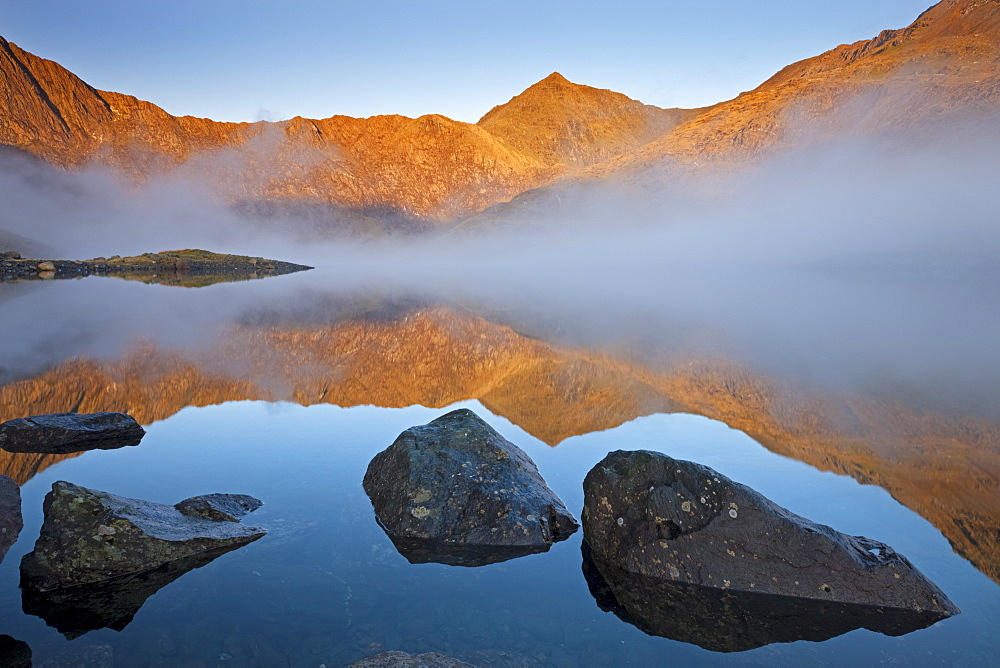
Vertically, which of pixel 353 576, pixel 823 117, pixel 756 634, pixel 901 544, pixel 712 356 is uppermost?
pixel 823 117

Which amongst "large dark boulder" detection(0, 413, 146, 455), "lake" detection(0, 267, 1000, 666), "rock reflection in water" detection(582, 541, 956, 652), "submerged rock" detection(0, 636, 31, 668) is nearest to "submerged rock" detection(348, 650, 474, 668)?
"lake" detection(0, 267, 1000, 666)

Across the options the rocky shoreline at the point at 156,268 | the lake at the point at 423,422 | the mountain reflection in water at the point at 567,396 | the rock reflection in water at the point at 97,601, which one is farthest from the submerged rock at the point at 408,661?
the rocky shoreline at the point at 156,268

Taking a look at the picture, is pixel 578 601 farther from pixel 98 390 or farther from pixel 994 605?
pixel 98 390

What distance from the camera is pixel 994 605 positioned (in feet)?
21.4

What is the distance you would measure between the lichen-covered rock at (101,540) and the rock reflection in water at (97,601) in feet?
0.44

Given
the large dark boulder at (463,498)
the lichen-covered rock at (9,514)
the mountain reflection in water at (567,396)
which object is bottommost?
the mountain reflection in water at (567,396)

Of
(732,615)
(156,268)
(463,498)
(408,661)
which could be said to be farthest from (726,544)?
(156,268)

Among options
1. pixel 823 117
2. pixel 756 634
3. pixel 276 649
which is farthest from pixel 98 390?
pixel 823 117

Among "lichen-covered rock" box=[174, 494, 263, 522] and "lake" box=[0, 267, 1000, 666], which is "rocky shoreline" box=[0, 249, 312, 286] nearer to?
"lake" box=[0, 267, 1000, 666]

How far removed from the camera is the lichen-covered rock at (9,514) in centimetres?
730

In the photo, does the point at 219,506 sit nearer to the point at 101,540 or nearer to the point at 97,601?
the point at 101,540

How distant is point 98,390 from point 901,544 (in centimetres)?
1891

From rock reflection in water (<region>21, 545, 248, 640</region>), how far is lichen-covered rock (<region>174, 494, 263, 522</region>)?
1295 mm

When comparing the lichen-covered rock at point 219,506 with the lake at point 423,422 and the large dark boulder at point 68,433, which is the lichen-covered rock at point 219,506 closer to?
the lake at point 423,422
